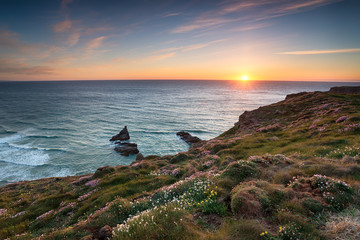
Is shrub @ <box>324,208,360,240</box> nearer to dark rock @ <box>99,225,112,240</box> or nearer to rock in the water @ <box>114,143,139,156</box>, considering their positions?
dark rock @ <box>99,225,112,240</box>

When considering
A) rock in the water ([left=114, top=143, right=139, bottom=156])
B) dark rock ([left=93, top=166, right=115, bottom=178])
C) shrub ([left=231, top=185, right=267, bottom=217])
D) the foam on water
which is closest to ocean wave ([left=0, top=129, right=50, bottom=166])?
the foam on water

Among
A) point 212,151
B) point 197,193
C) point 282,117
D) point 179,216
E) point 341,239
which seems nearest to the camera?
point 341,239

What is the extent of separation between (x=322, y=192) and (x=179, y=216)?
20.2ft

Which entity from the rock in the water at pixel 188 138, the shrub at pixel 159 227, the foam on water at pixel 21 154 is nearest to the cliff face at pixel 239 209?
the shrub at pixel 159 227

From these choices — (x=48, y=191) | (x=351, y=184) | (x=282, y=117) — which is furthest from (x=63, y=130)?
(x=351, y=184)

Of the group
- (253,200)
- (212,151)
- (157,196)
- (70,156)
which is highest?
(253,200)

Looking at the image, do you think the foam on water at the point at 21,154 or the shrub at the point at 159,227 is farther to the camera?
the foam on water at the point at 21,154

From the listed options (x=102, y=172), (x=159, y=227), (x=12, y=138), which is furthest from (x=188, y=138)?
(x=12, y=138)

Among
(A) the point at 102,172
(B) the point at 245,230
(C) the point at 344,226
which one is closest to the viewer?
(C) the point at 344,226

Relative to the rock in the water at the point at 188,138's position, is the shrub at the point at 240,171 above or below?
above

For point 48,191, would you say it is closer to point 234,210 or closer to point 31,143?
point 234,210

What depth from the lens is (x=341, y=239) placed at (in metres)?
4.82

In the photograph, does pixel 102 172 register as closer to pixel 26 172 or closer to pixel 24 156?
pixel 26 172

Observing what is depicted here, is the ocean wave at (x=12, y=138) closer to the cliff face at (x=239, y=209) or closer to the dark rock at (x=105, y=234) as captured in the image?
the cliff face at (x=239, y=209)
